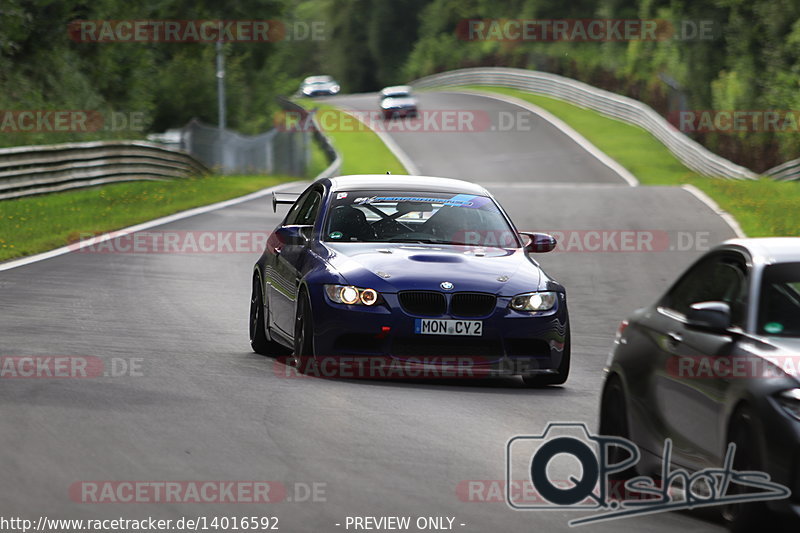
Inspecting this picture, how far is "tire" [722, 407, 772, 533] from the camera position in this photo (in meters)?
6.09

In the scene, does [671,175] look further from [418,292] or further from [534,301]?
[418,292]

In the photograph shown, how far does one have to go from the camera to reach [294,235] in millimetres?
12109

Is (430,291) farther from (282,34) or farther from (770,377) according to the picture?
(282,34)

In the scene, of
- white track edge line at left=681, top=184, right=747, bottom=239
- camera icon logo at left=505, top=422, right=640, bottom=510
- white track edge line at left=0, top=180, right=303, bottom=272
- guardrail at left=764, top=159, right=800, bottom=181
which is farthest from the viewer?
guardrail at left=764, top=159, right=800, bottom=181

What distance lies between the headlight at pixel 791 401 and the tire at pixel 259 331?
697cm

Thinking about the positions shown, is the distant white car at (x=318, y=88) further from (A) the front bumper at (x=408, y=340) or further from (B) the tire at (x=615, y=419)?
(B) the tire at (x=615, y=419)

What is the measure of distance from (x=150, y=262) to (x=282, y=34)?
128 feet

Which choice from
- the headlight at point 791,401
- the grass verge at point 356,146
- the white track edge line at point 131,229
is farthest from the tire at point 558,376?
the grass verge at point 356,146

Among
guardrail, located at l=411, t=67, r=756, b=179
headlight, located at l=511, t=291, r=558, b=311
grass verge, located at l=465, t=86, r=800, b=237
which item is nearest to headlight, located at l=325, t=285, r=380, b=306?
headlight, located at l=511, t=291, r=558, b=311

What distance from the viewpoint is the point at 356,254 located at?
1144 centimetres

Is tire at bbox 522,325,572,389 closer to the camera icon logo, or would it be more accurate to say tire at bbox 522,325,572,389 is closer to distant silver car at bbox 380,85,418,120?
the camera icon logo

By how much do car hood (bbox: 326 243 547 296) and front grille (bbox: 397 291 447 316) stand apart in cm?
5

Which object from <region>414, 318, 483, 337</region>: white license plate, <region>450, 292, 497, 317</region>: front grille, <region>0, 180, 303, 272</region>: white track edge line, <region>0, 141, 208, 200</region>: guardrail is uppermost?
<region>450, 292, 497, 317</region>: front grille

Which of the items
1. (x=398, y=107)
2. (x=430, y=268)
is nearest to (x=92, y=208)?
(x=430, y=268)
